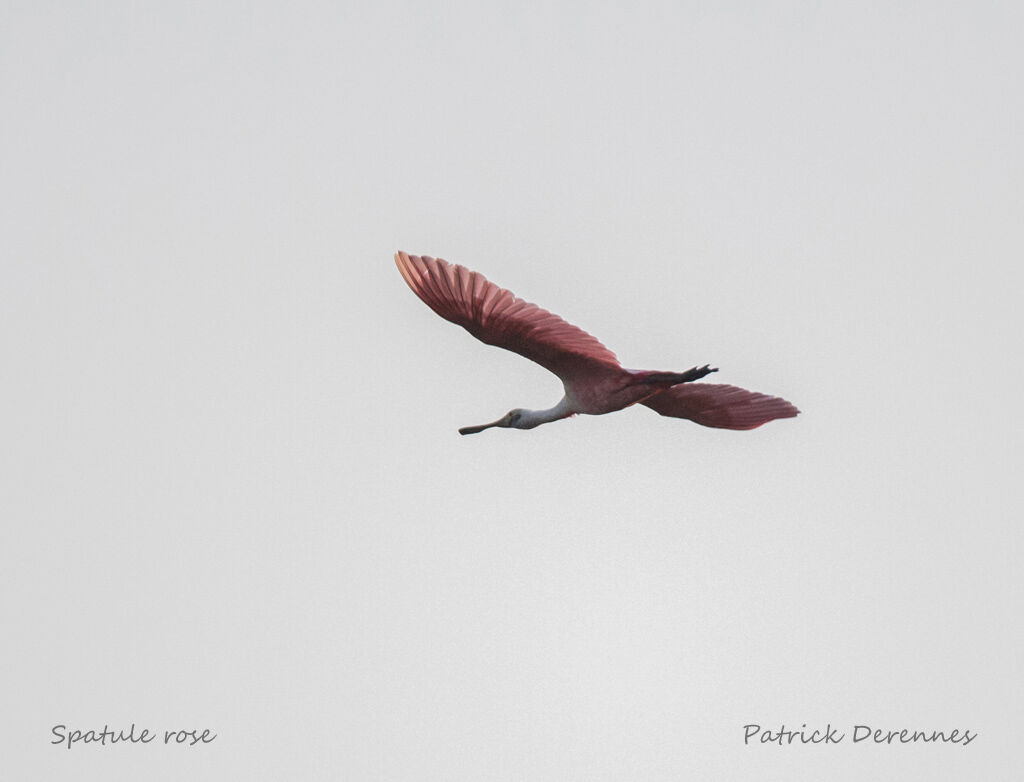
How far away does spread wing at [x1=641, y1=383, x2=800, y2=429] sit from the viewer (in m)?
11.8

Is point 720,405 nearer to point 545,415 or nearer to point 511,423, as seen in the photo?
point 545,415

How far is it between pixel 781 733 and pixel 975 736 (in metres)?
2.71

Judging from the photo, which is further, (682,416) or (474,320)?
(682,416)

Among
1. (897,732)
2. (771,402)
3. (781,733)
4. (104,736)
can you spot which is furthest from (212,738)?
(771,402)

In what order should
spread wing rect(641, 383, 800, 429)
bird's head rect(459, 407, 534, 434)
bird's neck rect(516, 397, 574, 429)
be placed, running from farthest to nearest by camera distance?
spread wing rect(641, 383, 800, 429) < bird's head rect(459, 407, 534, 434) < bird's neck rect(516, 397, 574, 429)

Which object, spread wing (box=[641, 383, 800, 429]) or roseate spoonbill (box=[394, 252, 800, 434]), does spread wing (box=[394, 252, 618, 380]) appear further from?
spread wing (box=[641, 383, 800, 429])

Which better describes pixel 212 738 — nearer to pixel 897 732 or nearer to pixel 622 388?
pixel 897 732

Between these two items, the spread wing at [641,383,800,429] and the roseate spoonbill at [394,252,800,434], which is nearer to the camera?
the roseate spoonbill at [394,252,800,434]

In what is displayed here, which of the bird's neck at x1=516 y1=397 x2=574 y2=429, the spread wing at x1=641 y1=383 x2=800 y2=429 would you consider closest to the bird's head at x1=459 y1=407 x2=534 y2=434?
the bird's neck at x1=516 y1=397 x2=574 y2=429

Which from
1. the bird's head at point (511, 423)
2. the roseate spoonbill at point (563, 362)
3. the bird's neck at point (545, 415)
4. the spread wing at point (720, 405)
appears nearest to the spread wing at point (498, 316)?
the roseate spoonbill at point (563, 362)

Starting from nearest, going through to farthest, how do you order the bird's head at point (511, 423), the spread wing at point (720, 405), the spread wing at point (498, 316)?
the spread wing at point (498, 316) → the bird's head at point (511, 423) → the spread wing at point (720, 405)

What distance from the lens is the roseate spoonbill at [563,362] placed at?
10.2 m

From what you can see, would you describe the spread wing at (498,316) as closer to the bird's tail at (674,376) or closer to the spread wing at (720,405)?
the bird's tail at (674,376)

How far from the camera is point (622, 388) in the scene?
36.0ft
